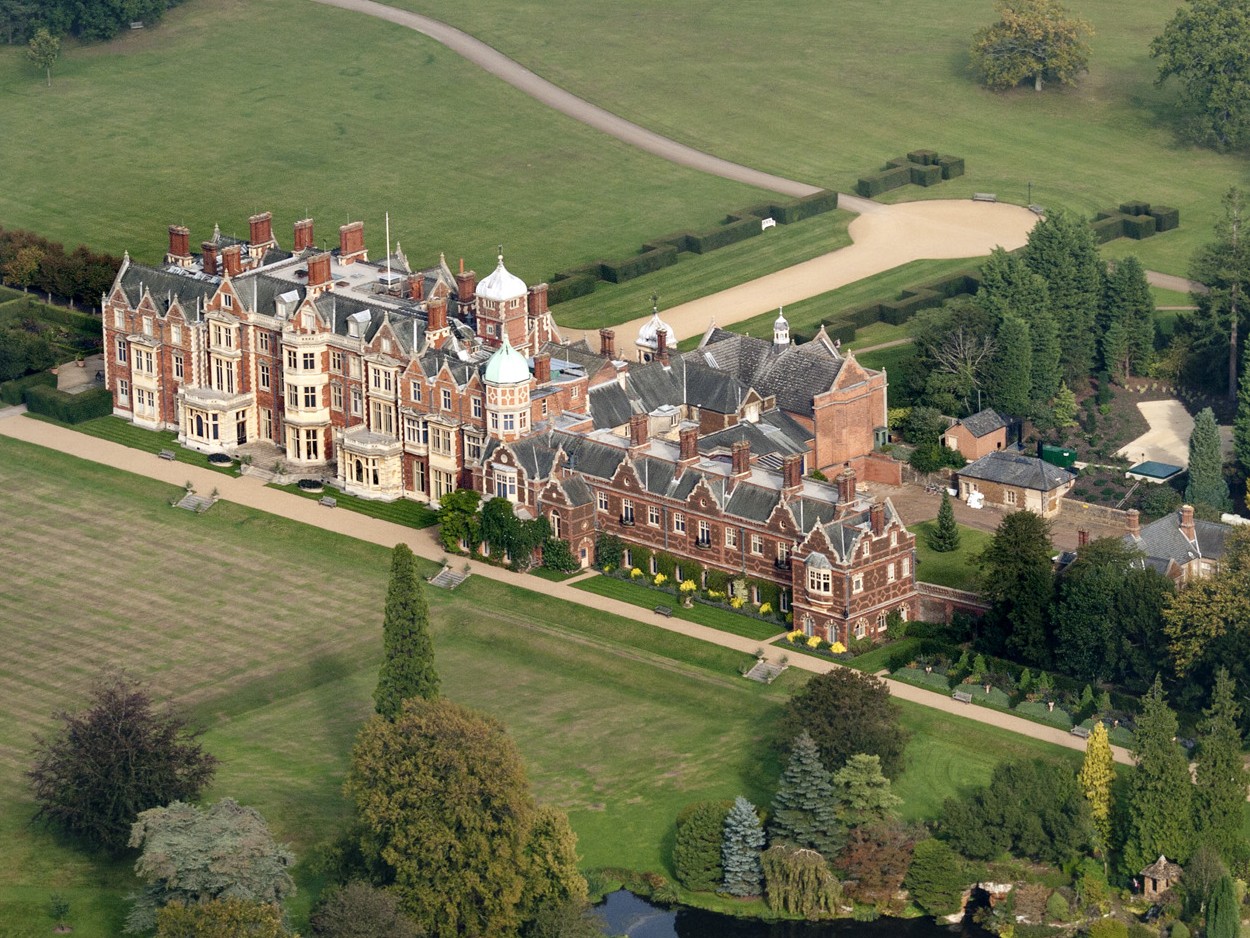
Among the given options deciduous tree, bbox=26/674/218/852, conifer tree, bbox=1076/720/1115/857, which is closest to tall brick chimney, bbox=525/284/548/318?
deciduous tree, bbox=26/674/218/852

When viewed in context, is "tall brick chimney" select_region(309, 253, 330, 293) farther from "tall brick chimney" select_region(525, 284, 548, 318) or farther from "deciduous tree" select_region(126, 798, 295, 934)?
"deciduous tree" select_region(126, 798, 295, 934)

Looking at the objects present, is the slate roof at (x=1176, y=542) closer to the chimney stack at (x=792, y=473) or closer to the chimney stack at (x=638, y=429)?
the chimney stack at (x=792, y=473)

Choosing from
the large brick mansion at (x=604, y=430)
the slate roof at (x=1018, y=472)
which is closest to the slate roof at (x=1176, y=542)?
the slate roof at (x=1018, y=472)

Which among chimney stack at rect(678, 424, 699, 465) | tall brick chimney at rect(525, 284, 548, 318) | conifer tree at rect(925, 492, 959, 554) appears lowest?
conifer tree at rect(925, 492, 959, 554)

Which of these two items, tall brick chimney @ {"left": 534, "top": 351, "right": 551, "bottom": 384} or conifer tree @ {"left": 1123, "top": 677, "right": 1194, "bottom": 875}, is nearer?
conifer tree @ {"left": 1123, "top": 677, "right": 1194, "bottom": 875}

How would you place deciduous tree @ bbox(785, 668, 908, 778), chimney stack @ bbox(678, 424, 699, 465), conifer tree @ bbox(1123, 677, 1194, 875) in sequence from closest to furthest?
conifer tree @ bbox(1123, 677, 1194, 875) < deciduous tree @ bbox(785, 668, 908, 778) < chimney stack @ bbox(678, 424, 699, 465)

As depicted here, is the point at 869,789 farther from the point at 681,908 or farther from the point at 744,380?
the point at 744,380
